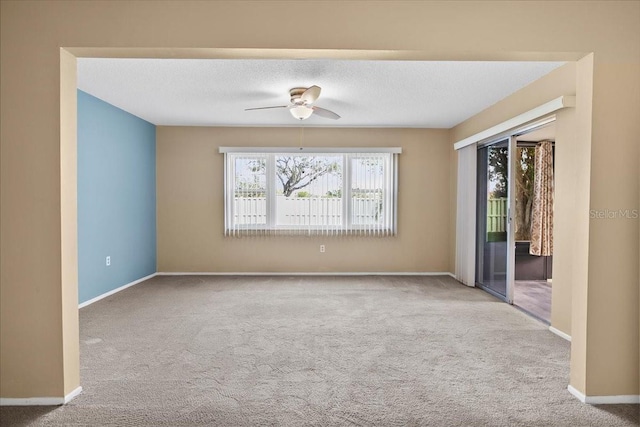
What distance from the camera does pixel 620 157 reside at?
7.38 feet

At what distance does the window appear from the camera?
243 inches

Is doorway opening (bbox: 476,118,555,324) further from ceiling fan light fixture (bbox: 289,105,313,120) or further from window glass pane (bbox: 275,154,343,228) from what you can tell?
ceiling fan light fixture (bbox: 289,105,313,120)

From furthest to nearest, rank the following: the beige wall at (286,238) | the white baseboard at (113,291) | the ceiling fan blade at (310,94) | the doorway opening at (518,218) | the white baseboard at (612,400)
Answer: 1. the beige wall at (286,238)
2. the doorway opening at (518,218)
3. the white baseboard at (113,291)
4. the ceiling fan blade at (310,94)
5. the white baseboard at (612,400)

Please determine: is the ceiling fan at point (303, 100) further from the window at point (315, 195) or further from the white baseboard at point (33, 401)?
the white baseboard at point (33, 401)

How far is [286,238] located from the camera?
20.4ft

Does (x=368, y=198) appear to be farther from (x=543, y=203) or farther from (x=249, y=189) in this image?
(x=543, y=203)

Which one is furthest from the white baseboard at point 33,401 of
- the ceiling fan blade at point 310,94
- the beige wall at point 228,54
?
the ceiling fan blade at point 310,94

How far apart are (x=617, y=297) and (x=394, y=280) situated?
360 cm

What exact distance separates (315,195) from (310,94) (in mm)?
2638

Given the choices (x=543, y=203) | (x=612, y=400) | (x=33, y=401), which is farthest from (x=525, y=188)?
(x=33, y=401)

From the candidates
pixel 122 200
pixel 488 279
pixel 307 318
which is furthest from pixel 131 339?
pixel 488 279

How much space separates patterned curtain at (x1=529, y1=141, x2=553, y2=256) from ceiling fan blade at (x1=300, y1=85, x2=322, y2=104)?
4.11m

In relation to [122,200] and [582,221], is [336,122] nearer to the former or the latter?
[122,200]

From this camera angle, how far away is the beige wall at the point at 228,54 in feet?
7.13
